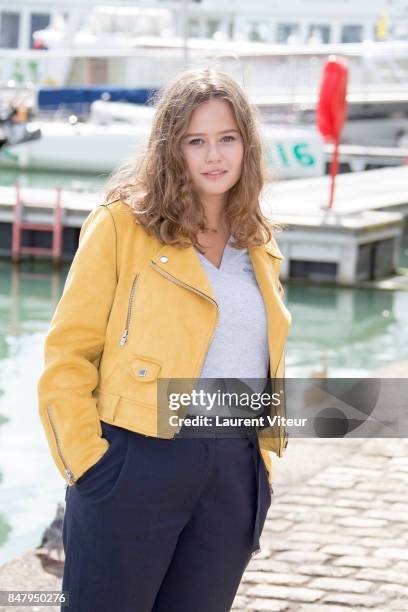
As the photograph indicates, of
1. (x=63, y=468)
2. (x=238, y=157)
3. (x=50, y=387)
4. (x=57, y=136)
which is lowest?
(x=57, y=136)

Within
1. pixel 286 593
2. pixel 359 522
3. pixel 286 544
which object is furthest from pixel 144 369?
pixel 359 522

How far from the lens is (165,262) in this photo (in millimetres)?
2551

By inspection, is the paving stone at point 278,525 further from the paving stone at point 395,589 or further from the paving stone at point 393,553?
the paving stone at point 395,589

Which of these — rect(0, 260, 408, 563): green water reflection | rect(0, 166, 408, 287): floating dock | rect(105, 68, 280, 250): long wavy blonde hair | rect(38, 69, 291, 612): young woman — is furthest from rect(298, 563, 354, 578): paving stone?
rect(0, 166, 408, 287): floating dock

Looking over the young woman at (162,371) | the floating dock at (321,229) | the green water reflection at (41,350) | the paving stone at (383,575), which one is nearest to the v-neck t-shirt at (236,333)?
the young woman at (162,371)

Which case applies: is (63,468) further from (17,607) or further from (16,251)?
(16,251)

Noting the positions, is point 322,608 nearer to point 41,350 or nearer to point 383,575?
point 383,575

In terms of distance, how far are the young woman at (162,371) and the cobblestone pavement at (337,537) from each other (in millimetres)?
1515

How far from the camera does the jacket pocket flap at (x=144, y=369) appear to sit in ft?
8.20

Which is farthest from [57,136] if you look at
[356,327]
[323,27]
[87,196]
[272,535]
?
[272,535]

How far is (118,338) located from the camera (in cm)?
253

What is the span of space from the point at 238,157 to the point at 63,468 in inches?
29.7

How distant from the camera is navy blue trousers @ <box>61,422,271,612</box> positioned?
8.20 ft

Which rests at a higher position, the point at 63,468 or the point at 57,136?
the point at 63,468
